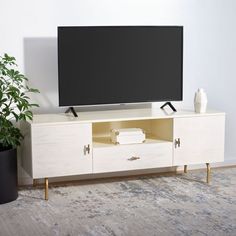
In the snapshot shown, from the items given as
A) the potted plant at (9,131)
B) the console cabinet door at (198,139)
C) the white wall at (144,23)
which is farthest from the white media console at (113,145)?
the white wall at (144,23)

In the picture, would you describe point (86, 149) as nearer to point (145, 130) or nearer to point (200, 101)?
point (145, 130)

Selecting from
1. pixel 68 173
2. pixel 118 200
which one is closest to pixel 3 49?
pixel 68 173

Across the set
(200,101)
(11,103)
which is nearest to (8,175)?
(11,103)

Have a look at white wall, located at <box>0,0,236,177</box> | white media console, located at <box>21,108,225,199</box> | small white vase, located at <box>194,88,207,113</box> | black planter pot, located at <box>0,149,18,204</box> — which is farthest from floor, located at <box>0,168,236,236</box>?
white wall, located at <box>0,0,236,177</box>

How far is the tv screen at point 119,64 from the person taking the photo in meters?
4.10

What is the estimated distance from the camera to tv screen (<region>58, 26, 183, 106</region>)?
410cm

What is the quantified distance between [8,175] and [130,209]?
0.93m

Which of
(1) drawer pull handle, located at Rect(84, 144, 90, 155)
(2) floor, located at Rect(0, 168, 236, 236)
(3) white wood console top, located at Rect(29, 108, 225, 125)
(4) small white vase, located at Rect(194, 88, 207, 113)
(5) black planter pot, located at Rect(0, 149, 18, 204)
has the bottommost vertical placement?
(2) floor, located at Rect(0, 168, 236, 236)

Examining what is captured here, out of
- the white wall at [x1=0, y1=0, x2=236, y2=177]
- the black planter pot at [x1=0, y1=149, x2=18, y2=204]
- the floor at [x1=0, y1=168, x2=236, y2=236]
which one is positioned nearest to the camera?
the floor at [x1=0, y1=168, x2=236, y2=236]

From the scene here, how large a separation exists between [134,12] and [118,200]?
1.62 m

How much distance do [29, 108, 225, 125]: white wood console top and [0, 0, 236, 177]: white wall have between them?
0.26 m

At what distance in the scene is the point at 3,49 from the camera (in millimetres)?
4137

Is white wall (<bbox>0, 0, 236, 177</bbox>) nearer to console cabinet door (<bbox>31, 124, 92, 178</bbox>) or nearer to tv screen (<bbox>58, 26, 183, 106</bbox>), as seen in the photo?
tv screen (<bbox>58, 26, 183, 106</bbox>)

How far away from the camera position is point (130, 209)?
12.2 ft
